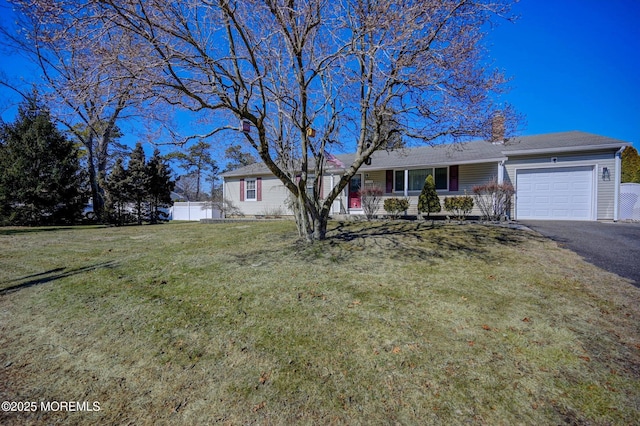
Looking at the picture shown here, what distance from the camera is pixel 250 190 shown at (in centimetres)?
1822

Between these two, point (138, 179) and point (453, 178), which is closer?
point (453, 178)

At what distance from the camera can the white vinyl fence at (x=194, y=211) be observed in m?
21.1

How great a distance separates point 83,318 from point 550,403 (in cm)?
452

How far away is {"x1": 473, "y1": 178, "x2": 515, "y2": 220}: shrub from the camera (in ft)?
31.8

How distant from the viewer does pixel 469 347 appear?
2.60 metres

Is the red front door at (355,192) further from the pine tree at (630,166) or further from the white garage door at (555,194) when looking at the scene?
the pine tree at (630,166)

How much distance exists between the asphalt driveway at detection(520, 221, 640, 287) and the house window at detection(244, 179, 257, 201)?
14.5 m

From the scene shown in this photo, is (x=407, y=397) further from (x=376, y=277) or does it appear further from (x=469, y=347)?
(x=376, y=277)

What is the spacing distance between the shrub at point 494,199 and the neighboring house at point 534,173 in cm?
149

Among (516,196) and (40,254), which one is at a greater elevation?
→ (516,196)

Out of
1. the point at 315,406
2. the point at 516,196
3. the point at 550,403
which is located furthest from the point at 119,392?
the point at 516,196

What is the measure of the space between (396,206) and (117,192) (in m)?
13.7

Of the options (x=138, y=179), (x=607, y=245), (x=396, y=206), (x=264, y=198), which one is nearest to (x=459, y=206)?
(x=396, y=206)

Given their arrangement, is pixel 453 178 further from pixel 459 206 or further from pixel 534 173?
pixel 534 173
